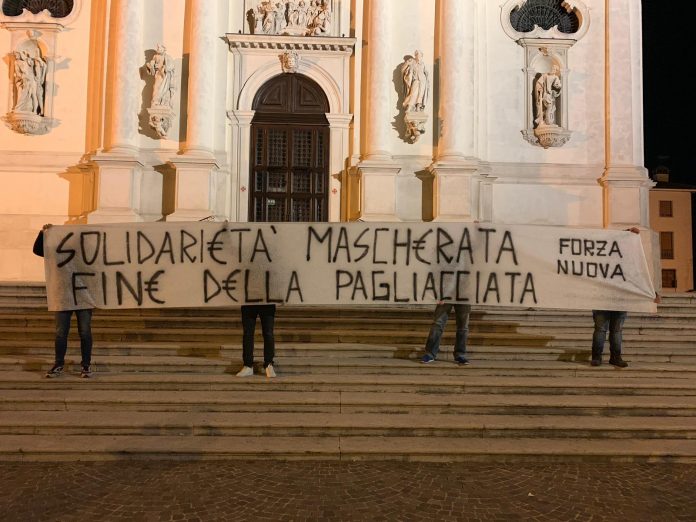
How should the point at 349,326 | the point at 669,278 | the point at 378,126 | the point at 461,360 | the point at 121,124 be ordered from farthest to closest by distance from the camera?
the point at 669,278 < the point at 378,126 < the point at 121,124 < the point at 349,326 < the point at 461,360

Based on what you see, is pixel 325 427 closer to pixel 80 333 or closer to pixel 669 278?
pixel 80 333

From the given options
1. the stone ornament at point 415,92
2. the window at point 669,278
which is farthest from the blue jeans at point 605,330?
the window at point 669,278

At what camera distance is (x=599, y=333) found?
24.7 feet

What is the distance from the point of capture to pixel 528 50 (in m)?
14.0

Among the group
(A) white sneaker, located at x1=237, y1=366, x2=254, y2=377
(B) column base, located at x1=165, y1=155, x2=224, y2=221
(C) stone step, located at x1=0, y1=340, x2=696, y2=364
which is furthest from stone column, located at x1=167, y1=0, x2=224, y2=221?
(A) white sneaker, located at x1=237, y1=366, x2=254, y2=377

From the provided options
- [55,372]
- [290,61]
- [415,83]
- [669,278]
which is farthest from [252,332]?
[669,278]

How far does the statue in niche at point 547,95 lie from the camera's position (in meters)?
13.7

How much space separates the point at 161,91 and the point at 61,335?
7971mm

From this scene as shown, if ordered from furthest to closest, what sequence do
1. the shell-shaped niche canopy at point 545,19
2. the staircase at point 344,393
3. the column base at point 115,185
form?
the shell-shaped niche canopy at point 545,19 → the column base at point 115,185 → the staircase at point 344,393

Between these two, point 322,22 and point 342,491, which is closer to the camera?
point 342,491

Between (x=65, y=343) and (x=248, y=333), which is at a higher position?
(x=248, y=333)

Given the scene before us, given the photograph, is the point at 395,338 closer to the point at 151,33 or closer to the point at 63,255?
the point at 63,255

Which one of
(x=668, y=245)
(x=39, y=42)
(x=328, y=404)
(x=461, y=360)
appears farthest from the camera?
(x=668, y=245)

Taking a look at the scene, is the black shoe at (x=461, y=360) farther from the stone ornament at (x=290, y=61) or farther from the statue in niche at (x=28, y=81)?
the statue in niche at (x=28, y=81)
